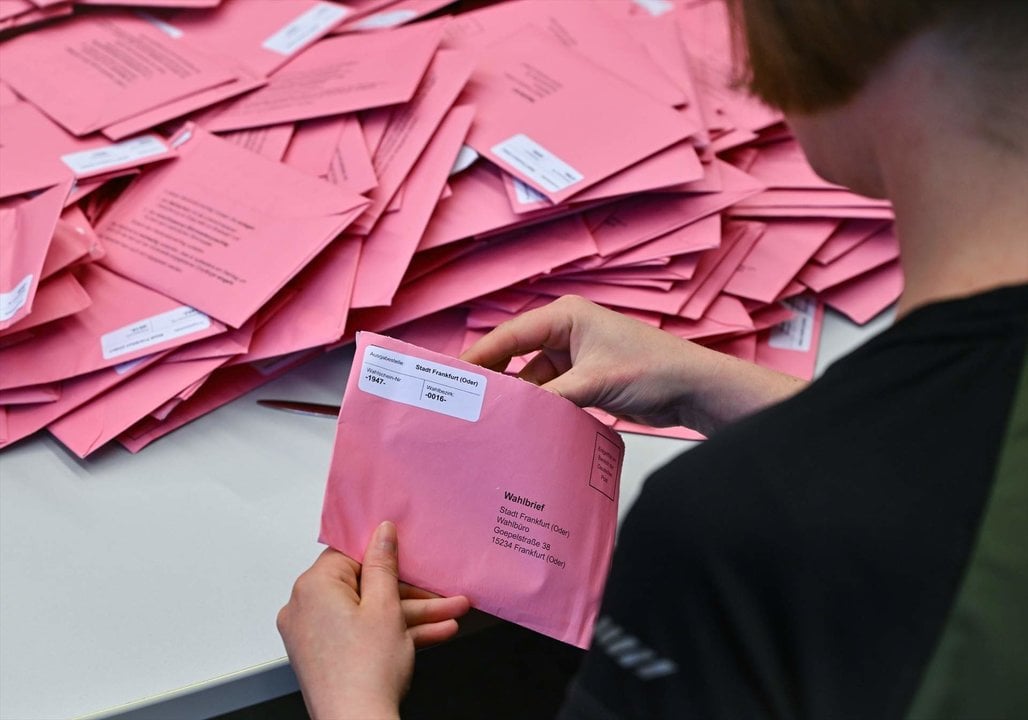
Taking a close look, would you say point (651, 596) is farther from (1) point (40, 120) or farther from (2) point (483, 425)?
(1) point (40, 120)

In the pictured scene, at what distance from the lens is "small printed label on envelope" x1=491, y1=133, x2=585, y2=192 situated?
39.1 inches

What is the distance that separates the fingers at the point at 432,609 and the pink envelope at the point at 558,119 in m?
0.43

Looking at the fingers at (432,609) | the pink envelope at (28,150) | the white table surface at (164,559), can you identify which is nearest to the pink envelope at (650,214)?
the white table surface at (164,559)

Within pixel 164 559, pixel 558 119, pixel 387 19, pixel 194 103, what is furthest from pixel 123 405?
pixel 387 19

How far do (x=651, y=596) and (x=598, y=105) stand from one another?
75cm

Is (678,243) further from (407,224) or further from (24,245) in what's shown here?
(24,245)

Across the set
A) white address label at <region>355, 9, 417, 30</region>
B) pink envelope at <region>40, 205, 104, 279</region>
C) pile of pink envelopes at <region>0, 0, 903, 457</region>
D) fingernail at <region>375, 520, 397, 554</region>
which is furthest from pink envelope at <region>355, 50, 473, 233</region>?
fingernail at <region>375, 520, 397, 554</region>

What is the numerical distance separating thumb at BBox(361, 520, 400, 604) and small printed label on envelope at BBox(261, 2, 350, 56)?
0.71 metres

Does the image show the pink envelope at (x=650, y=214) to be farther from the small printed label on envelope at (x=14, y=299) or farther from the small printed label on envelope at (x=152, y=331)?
the small printed label on envelope at (x=14, y=299)

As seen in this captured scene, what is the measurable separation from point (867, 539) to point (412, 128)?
2.50ft

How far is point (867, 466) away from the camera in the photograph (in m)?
0.43

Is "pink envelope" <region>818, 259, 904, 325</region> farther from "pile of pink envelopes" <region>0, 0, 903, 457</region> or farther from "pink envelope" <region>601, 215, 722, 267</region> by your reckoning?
"pink envelope" <region>601, 215, 722, 267</region>

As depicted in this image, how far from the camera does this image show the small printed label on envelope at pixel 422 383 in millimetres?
680

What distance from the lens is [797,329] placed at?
1056mm
